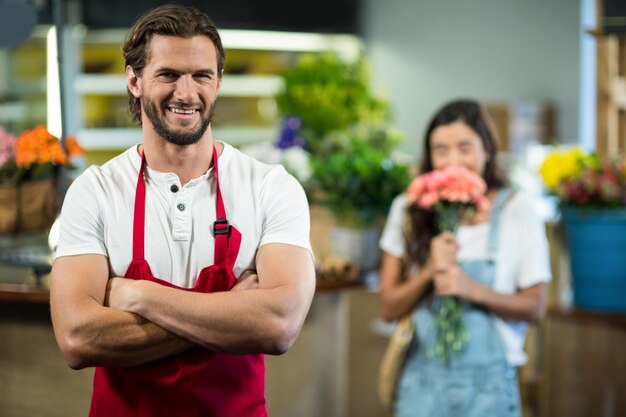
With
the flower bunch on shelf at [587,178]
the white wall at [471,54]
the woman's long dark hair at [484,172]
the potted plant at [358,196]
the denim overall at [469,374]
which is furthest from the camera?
the white wall at [471,54]

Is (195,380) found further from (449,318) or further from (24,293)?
(24,293)

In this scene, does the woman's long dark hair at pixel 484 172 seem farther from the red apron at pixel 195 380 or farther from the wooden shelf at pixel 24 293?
the red apron at pixel 195 380

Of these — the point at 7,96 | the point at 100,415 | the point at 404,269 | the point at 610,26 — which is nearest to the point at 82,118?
the point at 7,96

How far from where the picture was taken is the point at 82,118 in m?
8.61

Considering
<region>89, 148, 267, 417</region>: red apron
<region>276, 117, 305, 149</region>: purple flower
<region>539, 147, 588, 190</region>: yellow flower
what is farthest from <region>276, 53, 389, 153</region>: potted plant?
<region>89, 148, 267, 417</region>: red apron

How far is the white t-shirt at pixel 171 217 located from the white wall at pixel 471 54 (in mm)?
7927

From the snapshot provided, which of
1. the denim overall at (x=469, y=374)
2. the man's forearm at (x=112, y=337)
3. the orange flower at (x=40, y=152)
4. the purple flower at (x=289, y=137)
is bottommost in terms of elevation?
the denim overall at (x=469, y=374)

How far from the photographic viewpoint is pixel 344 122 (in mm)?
7188

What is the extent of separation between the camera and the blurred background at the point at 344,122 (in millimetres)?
3029

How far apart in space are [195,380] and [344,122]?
5.73 m

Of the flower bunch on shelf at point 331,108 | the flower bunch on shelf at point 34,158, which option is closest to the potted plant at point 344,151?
the flower bunch on shelf at point 331,108

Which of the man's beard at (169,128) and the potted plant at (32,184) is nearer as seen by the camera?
the man's beard at (169,128)

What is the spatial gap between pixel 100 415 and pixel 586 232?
2583mm

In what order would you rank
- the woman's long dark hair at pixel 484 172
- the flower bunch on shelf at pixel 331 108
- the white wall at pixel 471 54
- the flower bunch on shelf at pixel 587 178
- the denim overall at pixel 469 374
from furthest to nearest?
the white wall at pixel 471 54 < the flower bunch on shelf at pixel 331 108 < the flower bunch on shelf at pixel 587 178 < the woman's long dark hair at pixel 484 172 < the denim overall at pixel 469 374
